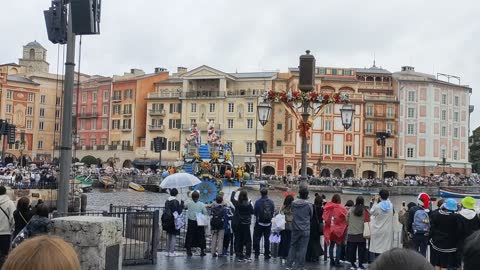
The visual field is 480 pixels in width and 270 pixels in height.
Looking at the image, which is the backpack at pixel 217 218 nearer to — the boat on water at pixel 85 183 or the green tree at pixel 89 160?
the boat on water at pixel 85 183

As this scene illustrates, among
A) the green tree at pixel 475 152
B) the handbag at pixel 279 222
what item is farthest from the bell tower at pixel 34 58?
the handbag at pixel 279 222

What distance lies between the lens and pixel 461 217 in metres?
10.6

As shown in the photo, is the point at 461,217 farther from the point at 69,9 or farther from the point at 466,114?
the point at 466,114

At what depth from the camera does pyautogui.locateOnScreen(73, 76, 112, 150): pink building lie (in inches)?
3467

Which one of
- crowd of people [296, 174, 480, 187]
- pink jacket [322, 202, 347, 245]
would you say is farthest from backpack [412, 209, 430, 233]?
crowd of people [296, 174, 480, 187]

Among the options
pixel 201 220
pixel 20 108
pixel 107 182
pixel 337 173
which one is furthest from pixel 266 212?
pixel 20 108

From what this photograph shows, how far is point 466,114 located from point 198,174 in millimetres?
60075

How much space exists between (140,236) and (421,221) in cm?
579

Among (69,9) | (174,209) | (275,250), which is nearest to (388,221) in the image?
(275,250)

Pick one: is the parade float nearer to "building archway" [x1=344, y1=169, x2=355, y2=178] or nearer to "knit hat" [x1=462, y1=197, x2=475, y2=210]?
"knit hat" [x1=462, y1=197, x2=475, y2=210]

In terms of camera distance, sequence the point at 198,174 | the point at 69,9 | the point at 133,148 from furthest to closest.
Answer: the point at 133,148 → the point at 198,174 → the point at 69,9

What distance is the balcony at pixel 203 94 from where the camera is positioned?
7986 cm

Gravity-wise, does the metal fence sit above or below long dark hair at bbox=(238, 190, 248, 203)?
below

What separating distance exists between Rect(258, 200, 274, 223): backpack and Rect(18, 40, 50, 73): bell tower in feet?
294
